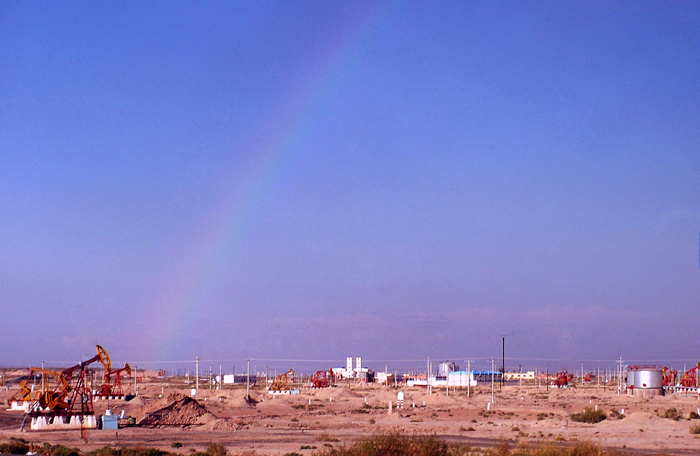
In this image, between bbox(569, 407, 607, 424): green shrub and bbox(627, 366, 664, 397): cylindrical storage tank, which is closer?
bbox(569, 407, 607, 424): green shrub

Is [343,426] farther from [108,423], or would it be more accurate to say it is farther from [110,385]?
[110,385]

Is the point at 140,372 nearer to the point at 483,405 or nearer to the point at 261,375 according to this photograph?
the point at 261,375

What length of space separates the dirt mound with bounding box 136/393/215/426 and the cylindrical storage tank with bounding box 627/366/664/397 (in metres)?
51.3

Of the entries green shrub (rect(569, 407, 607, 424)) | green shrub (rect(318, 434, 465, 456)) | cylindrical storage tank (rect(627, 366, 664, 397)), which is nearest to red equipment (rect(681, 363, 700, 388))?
cylindrical storage tank (rect(627, 366, 664, 397))

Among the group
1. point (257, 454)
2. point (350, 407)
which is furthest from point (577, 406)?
point (257, 454)

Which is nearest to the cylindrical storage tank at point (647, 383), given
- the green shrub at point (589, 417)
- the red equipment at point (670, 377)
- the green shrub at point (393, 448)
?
the red equipment at point (670, 377)

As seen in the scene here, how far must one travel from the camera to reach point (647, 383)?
8069 centimetres

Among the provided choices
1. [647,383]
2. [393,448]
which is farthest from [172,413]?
[647,383]

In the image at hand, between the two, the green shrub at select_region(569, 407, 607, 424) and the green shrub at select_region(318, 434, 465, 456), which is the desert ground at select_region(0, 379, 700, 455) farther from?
the green shrub at select_region(318, 434, 465, 456)

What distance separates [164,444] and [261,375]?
162096 mm

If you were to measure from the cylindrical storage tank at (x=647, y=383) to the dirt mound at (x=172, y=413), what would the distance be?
51330 millimetres

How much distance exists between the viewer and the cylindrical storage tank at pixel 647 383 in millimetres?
79938

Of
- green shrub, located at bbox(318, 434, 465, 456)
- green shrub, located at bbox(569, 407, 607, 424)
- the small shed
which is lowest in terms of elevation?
green shrub, located at bbox(569, 407, 607, 424)

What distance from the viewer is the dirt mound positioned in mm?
46594
